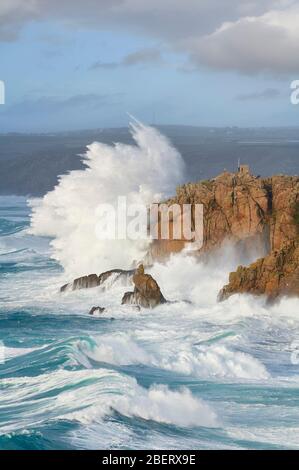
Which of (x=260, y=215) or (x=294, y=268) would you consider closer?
(x=294, y=268)

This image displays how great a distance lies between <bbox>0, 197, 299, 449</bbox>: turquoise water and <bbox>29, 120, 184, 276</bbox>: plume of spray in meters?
4.13

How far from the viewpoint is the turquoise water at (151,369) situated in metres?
26.7

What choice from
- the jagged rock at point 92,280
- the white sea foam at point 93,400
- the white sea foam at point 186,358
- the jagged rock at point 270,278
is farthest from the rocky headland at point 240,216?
the white sea foam at point 93,400

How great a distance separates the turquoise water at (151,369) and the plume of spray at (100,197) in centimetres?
413

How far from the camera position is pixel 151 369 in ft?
111

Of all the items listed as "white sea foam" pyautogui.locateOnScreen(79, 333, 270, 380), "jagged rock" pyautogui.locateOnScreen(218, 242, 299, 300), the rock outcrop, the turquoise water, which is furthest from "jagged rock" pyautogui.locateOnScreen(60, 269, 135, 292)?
"white sea foam" pyautogui.locateOnScreen(79, 333, 270, 380)

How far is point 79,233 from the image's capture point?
5859 centimetres

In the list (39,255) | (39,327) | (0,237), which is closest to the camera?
(39,327)

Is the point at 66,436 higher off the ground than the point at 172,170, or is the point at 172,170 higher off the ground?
the point at 172,170

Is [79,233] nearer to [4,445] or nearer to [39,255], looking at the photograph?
[39,255]

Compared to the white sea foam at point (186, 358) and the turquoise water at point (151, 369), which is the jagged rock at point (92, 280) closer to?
the turquoise water at point (151, 369)

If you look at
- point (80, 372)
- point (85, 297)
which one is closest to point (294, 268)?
point (85, 297)

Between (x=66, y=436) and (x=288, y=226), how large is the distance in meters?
22.9

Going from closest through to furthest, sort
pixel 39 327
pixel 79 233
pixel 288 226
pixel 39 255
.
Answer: pixel 39 327
pixel 288 226
pixel 79 233
pixel 39 255
